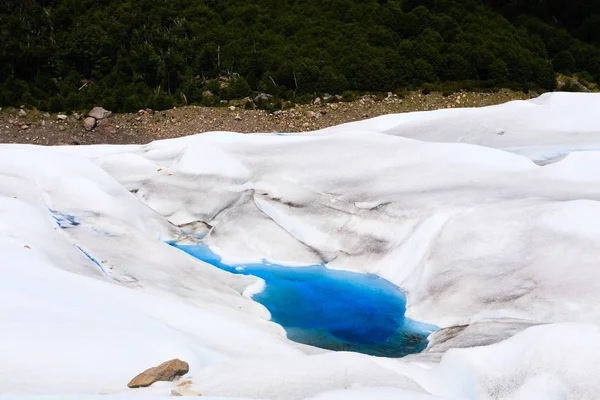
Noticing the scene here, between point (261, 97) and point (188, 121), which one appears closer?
point (188, 121)

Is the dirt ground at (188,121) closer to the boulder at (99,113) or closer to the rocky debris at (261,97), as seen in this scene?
the boulder at (99,113)

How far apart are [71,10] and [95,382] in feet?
108

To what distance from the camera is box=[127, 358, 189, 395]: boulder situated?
6.91 meters

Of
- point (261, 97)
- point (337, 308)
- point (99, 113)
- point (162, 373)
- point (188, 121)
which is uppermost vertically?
point (162, 373)

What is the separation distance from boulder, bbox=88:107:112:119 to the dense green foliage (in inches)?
30.0

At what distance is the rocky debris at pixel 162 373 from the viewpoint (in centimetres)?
691

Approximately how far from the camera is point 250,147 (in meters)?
19.2

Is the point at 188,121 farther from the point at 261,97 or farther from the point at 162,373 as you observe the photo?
the point at 162,373

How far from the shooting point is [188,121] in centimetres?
2825

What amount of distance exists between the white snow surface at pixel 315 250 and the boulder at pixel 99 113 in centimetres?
677

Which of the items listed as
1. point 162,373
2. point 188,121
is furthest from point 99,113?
point 162,373

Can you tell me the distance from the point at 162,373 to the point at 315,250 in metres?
8.93

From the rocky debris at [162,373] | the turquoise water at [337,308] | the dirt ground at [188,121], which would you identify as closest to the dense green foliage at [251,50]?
the dirt ground at [188,121]

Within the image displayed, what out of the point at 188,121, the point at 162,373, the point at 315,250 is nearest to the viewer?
the point at 162,373
